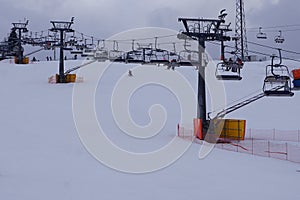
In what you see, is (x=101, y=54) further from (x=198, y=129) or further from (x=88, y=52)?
(x=198, y=129)

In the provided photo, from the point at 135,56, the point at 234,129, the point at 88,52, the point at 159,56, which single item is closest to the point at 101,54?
the point at 135,56

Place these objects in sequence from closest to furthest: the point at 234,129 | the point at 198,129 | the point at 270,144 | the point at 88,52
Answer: the point at 270,144 → the point at 198,129 → the point at 234,129 → the point at 88,52

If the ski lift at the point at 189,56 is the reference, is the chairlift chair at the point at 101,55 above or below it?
above

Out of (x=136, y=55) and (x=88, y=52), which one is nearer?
(x=136, y=55)

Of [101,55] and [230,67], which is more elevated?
[101,55]

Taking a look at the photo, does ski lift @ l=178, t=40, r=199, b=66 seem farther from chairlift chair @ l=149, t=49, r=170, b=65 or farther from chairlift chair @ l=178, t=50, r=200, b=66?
chairlift chair @ l=149, t=49, r=170, b=65

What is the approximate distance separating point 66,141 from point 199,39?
7138mm

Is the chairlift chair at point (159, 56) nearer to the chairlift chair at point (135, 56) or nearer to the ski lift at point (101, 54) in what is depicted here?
the chairlift chair at point (135, 56)

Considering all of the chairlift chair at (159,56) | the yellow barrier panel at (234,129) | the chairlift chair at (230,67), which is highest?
the chairlift chair at (159,56)

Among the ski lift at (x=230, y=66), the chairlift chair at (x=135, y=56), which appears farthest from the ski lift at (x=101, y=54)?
the ski lift at (x=230, y=66)

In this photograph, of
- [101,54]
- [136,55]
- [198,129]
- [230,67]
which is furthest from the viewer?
[101,54]

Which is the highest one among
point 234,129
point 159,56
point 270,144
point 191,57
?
point 159,56

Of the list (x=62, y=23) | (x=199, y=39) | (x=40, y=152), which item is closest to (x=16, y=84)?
(x=62, y=23)

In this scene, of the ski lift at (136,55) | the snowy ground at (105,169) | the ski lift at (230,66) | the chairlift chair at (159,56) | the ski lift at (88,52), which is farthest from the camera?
the ski lift at (88,52)
